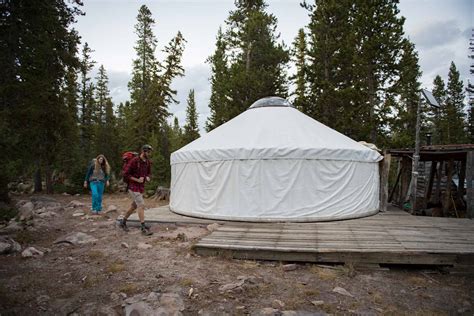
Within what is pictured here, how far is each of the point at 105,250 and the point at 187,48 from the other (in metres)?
18.4

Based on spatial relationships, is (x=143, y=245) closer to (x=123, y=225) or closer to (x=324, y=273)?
(x=123, y=225)

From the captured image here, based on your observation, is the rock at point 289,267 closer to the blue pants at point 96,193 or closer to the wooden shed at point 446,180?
the wooden shed at point 446,180

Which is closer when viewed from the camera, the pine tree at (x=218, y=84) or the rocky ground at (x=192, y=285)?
the rocky ground at (x=192, y=285)

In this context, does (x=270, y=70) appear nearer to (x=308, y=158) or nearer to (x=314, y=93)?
(x=314, y=93)

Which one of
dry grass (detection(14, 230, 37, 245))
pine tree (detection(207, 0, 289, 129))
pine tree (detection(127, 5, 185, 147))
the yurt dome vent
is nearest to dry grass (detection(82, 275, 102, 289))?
dry grass (detection(14, 230, 37, 245))

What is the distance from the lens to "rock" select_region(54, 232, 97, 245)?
4852mm

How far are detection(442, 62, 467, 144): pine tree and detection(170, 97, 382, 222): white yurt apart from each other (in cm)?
2438

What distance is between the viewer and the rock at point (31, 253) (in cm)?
409

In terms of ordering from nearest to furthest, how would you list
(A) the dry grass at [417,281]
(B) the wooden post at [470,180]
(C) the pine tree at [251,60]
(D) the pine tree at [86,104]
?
(A) the dry grass at [417,281] < (B) the wooden post at [470,180] < (C) the pine tree at [251,60] < (D) the pine tree at [86,104]

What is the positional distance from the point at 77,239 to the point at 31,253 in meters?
0.83

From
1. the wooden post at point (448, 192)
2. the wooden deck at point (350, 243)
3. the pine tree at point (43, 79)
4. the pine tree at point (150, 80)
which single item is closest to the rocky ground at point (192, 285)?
the wooden deck at point (350, 243)

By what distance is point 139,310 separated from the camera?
2.56m

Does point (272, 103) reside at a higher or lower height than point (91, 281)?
higher

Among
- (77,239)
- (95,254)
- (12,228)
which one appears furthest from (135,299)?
(12,228)
